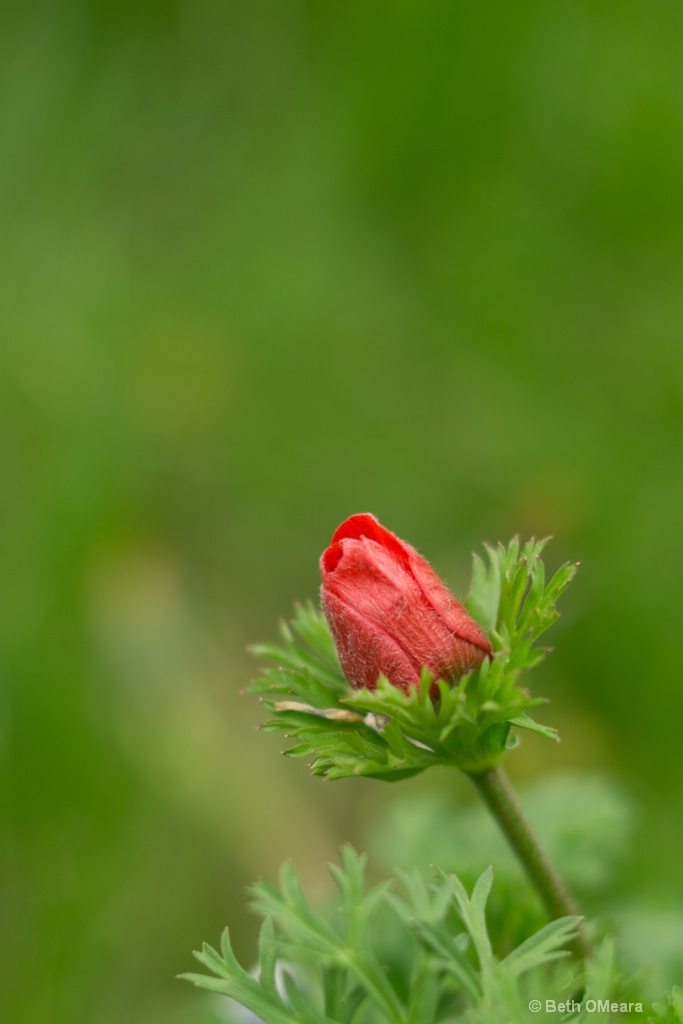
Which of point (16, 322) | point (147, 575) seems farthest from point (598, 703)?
point (16, 322)

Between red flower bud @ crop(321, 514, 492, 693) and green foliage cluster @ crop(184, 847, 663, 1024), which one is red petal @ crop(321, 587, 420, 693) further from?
green foliage cluster @ crop(184, 847, 663, 1024)

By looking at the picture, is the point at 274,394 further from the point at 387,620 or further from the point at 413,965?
the point at 413,965

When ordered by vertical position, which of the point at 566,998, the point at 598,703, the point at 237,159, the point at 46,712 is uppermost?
the point at 237,159

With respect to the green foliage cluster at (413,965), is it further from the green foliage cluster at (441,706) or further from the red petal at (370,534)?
the red petal at (370,534)

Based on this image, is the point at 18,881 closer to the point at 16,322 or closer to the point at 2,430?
the point at 2,430

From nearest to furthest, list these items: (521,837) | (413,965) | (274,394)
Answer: (413,965), (521,837), (274,394)

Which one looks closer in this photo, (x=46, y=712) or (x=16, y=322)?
(x=46, y=712)

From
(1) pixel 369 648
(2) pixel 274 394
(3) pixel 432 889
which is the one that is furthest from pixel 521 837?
(2) pixel 274 394
